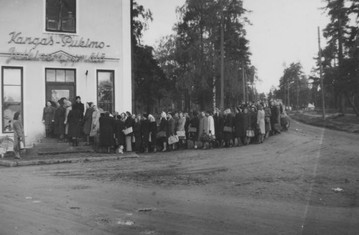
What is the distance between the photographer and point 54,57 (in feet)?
66.3

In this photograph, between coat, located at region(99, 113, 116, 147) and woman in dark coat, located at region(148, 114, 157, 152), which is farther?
woman in dark coat, located at region(148, 114, 157, 152)

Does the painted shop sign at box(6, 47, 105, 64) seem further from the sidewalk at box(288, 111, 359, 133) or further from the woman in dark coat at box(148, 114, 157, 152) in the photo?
the sidewalk at box(288, 111, 359, 133)

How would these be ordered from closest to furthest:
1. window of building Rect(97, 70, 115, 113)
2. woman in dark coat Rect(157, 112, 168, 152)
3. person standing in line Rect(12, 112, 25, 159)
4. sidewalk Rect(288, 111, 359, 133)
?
person standing in line Rect(12, 112, 25, 159)
woman in dark coat Rect(157, 112, 168, 152)
window of building Rect(97, 70, 115, 113)
sidewalk Rect(288, 111, 359, 133)

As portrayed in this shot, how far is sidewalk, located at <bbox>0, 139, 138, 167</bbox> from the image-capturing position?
15727 millimetres

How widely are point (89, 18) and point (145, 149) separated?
264 inches

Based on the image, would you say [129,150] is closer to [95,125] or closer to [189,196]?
[95,125]

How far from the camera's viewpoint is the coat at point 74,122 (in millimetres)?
18594

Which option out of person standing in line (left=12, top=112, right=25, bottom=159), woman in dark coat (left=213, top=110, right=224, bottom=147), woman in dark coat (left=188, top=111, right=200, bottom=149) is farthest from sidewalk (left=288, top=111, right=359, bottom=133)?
person standing in line (left=12, top=112, right=25, bottom=159)

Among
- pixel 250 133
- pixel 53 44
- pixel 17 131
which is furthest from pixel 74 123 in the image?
pixel 250 133

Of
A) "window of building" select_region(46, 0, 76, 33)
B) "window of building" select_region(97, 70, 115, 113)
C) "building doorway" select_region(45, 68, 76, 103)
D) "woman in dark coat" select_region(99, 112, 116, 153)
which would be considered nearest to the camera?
"woman in dark coat" select_region(99, 112, 116, 153)

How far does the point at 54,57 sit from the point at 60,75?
0.86m

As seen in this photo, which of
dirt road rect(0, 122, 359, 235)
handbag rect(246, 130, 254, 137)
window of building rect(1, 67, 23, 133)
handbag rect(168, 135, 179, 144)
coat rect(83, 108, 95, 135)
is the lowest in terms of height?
dirt road rect(0, 122, 359, 235)

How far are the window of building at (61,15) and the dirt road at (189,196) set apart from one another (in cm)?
797

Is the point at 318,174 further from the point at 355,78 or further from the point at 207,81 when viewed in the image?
the point at 207,81
